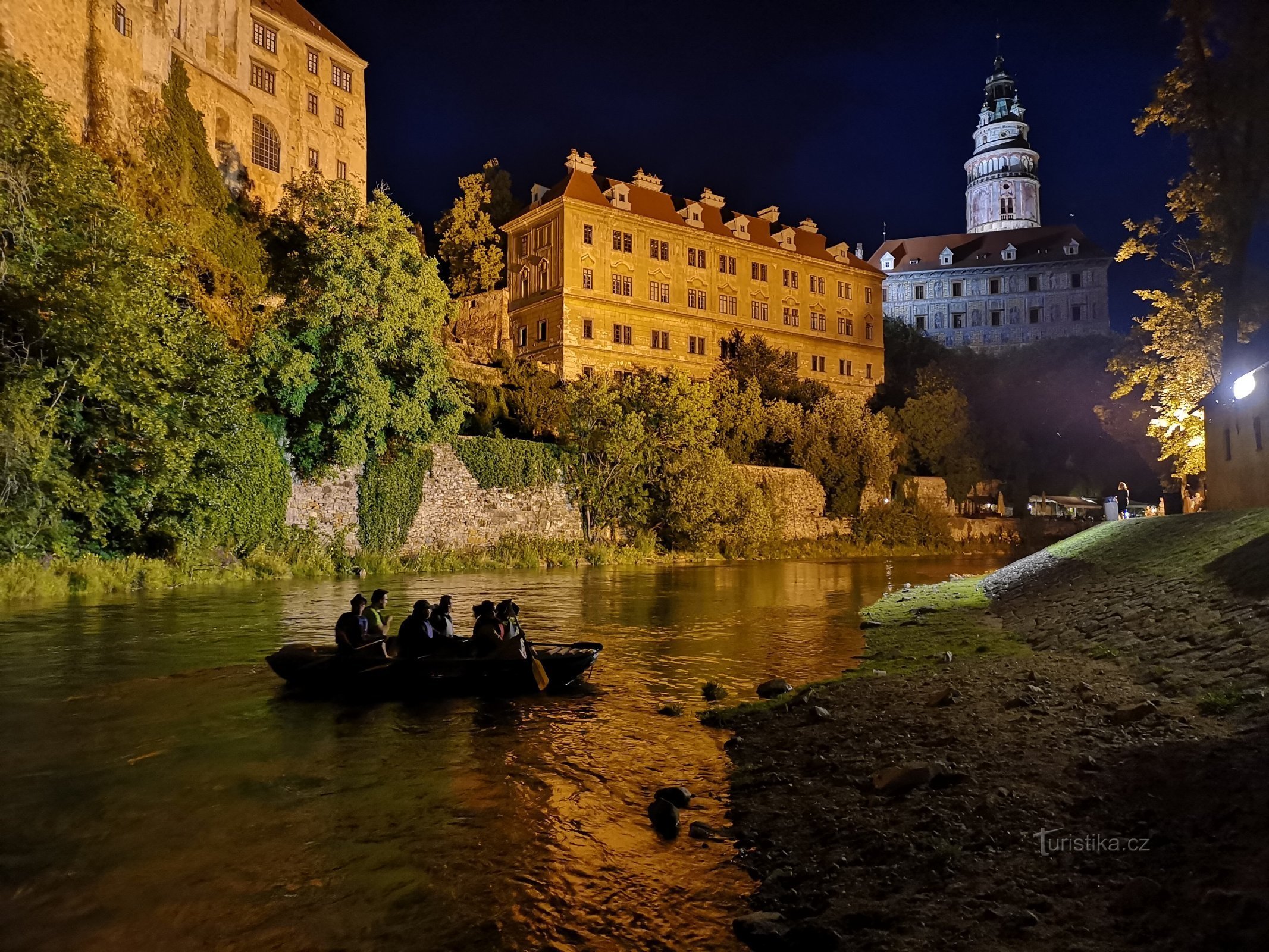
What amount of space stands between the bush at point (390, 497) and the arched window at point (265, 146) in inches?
890

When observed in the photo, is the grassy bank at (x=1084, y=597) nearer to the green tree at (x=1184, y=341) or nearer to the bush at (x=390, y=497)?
the green tree at (x=1184, y=341)

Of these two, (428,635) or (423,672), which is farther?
(428,635)

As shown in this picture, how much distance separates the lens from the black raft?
1018 cm

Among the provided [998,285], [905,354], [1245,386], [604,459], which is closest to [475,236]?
[604,459]

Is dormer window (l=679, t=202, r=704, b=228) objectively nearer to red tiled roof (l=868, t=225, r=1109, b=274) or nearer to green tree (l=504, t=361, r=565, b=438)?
green tree (l=504, t=361, r=565, b=438)

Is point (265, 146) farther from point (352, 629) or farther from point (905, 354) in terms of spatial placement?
point (905, 354)

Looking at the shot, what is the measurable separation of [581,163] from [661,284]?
874 cm

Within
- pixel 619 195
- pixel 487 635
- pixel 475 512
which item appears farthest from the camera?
pixel 619 195

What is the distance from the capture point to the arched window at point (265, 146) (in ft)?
139

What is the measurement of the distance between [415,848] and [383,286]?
25.4 meters

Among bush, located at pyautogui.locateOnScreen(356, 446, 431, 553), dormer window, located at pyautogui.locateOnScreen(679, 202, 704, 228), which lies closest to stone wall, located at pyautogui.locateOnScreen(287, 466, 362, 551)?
bush, located at pyautogui.locateOnScreen(356, 446, 431, 553)

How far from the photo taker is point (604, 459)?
36812mm

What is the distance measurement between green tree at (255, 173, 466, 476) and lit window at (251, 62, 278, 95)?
18708 mm

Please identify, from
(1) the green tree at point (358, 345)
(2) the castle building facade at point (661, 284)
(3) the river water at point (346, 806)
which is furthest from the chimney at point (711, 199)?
(3) the river water at point (346, 806)
